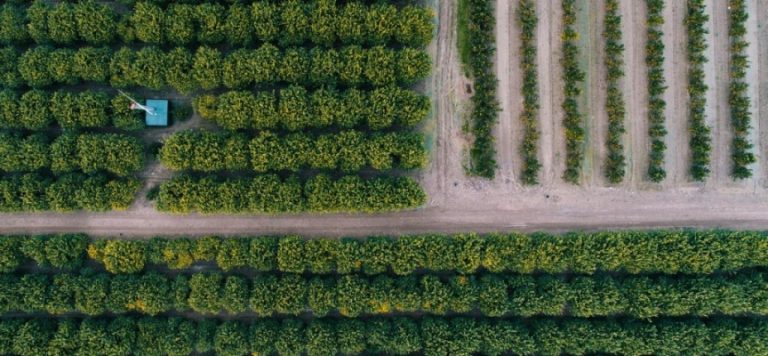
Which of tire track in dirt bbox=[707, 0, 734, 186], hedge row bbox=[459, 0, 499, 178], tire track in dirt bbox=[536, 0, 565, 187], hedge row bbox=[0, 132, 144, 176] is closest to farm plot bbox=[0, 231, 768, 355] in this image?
hedge row bbox=[0, 132, 144, 176]

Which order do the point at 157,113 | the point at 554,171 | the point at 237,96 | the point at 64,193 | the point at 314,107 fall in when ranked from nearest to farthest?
the point at 237,96, the point at 314,107, the point at 64,193, the point at 157,113, the point at 554,171

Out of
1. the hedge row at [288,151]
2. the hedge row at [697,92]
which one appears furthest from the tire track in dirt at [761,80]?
the hedge row at [288,151]

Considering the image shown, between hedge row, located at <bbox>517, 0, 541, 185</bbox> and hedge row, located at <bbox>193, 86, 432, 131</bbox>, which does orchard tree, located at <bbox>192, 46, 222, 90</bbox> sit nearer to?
hedge row, located at <bbox>193, 86, 432, 131</bbox>

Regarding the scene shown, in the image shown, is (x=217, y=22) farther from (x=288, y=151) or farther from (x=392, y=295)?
(x=392, y=295)

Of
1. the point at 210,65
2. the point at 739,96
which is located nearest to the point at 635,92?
the point at 739,96

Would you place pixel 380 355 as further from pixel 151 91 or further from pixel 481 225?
pixel 151 91

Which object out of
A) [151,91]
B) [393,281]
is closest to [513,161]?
[393,281]

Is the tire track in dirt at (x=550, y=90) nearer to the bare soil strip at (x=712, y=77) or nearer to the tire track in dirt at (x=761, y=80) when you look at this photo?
the bare soil strip at (x=712, y=77)
